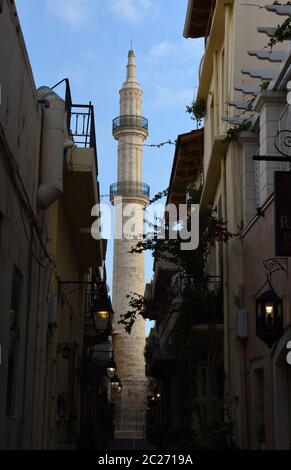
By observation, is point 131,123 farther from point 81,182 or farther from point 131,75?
point 81,182

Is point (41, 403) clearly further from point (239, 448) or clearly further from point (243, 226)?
point (243, 226)

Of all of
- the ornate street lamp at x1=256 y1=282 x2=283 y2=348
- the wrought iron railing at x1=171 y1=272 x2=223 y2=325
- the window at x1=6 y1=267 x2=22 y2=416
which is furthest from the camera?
the wrought iron railing at x1=171 y1=272 x2=223 y2=325

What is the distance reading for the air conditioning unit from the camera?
13.6 meters

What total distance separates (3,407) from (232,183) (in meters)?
7.71

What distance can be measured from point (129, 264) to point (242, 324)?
1699 inches

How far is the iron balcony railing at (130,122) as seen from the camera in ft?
188

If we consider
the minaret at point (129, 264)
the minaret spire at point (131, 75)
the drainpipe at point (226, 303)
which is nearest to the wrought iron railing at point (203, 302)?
the drainpipe at point (226, 303)

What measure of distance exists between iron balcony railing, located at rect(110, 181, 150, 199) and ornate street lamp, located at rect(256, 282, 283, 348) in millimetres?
45660

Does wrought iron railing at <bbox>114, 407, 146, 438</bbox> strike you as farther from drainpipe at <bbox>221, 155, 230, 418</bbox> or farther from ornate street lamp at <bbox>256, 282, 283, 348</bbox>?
ornate street lamp at <bbox>256, 282, 283, 348</bbox>

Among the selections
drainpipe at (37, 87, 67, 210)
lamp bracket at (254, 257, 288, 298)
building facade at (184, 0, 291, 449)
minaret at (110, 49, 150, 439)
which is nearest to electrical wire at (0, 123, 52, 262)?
drainpipe at (37, 87, 67, 210)

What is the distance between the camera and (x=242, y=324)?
13.7m

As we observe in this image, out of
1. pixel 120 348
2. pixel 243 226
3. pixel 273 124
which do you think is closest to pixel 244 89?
pixel 273 124

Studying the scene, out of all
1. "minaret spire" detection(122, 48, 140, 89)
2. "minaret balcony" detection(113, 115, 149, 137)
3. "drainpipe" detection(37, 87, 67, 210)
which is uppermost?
"minaret spire" detection(122, 48, 140, 89)

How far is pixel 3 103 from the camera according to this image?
28.6 ft
